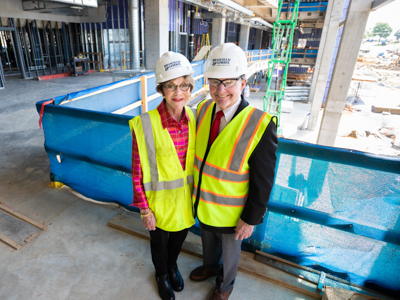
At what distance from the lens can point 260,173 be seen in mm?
1709

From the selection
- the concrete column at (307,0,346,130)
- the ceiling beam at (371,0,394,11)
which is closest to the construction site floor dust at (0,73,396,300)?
the ceiling beam at (371,0,394,11)

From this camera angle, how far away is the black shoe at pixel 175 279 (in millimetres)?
2385

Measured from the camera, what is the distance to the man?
171 centimetres

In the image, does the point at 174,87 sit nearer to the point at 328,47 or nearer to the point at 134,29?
the point at 134,29

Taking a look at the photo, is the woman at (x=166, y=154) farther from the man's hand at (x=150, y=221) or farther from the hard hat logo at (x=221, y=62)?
the hard hat logo at (x=221, y=62)

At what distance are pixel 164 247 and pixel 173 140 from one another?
1.02 m

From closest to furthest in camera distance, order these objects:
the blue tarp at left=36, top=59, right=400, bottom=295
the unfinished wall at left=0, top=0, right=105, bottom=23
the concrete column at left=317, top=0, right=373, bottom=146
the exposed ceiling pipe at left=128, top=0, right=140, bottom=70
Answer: the blue tarp at left=36, top=59, right=400, bottom=295
the concrete column at left=317, top=0, right=373, bottom=146
the exposed ceiling pipe at left=128, top=0, right=140, bottom=70
the unfinished wall at left=0, top=0, right=105, bottom=23

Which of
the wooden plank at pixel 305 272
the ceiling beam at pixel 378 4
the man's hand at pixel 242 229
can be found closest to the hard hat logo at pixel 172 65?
the man's hand at pixel 242 229

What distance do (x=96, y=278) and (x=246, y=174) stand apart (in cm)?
193

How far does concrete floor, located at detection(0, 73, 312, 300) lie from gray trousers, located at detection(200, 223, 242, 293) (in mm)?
208

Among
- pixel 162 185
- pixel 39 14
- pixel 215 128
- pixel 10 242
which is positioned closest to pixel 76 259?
pixel 10 242

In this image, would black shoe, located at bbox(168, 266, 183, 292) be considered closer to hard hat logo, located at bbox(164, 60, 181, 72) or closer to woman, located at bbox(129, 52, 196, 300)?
woman, located at bbox(129, 52, 196, 300)

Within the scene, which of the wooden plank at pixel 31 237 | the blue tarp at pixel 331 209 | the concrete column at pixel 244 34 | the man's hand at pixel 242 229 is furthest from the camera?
the concrete column at pixel 244 34

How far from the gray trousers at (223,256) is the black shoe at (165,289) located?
0.41 metres
